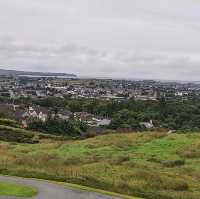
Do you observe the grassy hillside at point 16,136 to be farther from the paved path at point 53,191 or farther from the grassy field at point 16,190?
the grassy field at point 16,190

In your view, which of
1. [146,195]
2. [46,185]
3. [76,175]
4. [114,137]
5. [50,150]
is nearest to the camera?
[146,195]

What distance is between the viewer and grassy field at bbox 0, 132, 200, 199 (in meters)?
21.3

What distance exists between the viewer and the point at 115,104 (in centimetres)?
13112

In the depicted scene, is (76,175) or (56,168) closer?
(76,175)

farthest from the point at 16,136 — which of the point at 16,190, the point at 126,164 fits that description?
the point at 16,190

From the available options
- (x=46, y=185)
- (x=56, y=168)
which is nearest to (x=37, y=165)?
(x=56, y=168)

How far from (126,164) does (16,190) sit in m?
9.25

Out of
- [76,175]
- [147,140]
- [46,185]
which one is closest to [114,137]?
[147,140]

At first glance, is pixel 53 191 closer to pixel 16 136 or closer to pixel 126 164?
pixel 126 164

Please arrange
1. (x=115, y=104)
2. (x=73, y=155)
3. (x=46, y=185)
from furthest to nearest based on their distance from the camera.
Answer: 1. (x=115, y=104)
2. (x=73, y=155)
3. (x=46, y=185)

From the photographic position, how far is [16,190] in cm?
1956

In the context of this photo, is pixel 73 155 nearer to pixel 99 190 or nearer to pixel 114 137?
pixel 114 137

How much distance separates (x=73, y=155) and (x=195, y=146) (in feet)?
27.3

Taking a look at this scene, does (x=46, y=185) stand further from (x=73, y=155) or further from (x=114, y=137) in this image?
(x=114, y=137)
